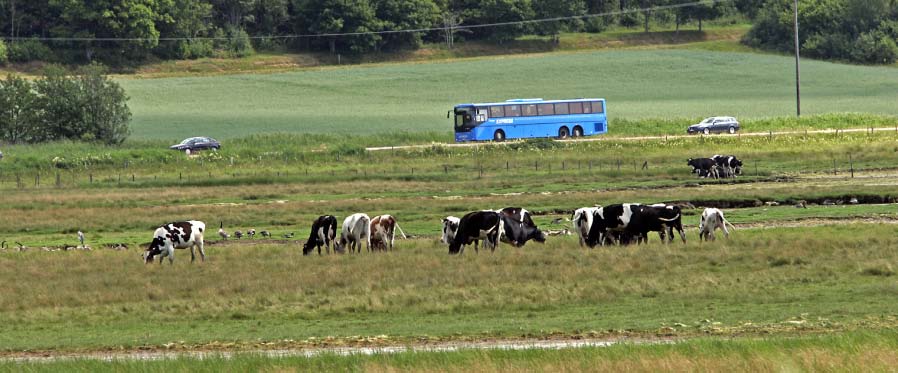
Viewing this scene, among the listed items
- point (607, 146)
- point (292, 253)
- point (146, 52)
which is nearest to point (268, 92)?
point (146, 52)

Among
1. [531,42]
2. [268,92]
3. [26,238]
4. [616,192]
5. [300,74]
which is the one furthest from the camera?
[531,42]

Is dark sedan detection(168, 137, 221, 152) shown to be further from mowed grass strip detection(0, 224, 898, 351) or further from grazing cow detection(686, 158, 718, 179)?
mowed grass strip detection(0, 224, 898, 351)

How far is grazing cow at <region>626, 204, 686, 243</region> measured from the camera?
39594mm

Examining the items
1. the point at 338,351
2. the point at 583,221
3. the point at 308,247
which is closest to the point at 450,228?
the point at 583,221

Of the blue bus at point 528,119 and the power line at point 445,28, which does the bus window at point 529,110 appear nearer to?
A: the blue bus at point 528,119

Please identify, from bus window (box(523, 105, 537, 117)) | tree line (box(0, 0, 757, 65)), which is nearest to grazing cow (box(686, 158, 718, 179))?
bus window (box(523, 105, 537, 117))

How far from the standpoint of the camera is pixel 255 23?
17700cm

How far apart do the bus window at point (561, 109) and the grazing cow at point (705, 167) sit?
34891 mm

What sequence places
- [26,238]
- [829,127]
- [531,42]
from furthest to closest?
[531,42]
[829,127]
[26,238]

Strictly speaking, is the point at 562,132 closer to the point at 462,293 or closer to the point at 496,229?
the point at 496,229

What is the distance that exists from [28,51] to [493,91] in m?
51.1

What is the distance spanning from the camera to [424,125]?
11450 centimetres

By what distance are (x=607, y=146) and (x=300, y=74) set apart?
67846 millimetres

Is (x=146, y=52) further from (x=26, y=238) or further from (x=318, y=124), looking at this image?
(x=26, y=238)
